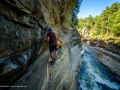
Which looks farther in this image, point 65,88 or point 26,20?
point 65,88

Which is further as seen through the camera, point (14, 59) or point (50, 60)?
point (50, 60)

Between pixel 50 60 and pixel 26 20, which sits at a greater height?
pixel 26 20

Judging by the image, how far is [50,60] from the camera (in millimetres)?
10539

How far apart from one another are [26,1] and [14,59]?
265cm

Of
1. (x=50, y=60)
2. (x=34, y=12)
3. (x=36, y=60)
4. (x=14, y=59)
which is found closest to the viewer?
(x=14, y=59)

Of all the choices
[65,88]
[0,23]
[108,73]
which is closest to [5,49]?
[0,23]

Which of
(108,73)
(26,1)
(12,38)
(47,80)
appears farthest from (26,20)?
(108,73)

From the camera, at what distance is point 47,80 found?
29.7 ft

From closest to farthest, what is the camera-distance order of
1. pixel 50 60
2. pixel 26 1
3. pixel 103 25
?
pixel 26 1, pixel 50 60, pixel 103 25

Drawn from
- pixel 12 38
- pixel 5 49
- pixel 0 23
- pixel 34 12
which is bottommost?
pixel 5 49

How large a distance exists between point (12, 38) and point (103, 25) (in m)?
80.9

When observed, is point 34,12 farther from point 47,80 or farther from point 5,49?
point 47,80

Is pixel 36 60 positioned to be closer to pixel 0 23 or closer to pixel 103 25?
pixel 0 23

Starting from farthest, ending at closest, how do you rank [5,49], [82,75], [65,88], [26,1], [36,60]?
[82,75], [65,88], [36,60], [26,1], [5,49]
